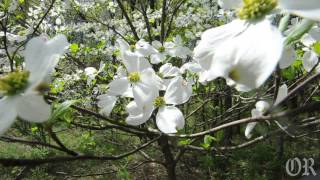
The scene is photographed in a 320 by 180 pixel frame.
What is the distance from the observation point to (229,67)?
0.40 m


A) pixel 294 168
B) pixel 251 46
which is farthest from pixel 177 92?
pixel 294 168

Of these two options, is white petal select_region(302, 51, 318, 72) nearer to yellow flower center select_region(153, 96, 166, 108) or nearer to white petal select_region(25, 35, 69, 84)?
yellow flower center select_region(153, 96, 166, 108)

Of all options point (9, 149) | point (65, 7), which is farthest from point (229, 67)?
point (9, 149)

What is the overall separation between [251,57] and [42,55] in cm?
22

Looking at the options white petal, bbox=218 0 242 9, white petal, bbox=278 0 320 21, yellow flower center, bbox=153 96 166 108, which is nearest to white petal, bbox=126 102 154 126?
yellow flower center, bbox=153 96 166 108

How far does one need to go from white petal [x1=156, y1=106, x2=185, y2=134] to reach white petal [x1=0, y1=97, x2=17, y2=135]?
1.17ft

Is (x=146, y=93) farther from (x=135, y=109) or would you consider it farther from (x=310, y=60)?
(x=310, y=60)

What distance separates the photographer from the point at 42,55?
1.51ft

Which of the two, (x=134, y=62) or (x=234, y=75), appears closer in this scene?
(x=234, y=75)

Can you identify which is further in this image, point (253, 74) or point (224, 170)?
point (224, 170)

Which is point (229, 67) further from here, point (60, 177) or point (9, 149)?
point (9, 149)

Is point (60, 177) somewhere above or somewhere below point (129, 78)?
below

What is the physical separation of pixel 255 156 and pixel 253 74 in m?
3.56

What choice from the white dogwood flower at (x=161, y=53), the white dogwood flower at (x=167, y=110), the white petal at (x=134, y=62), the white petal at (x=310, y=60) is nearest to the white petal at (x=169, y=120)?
the white dogwood flower at (x=167, y=110)
